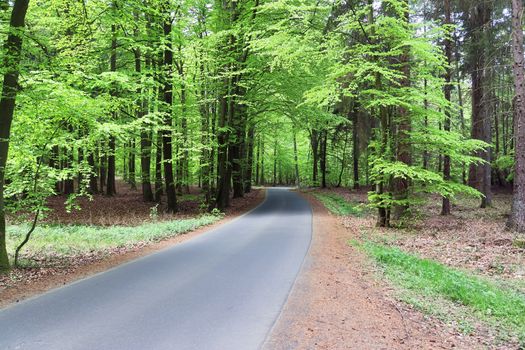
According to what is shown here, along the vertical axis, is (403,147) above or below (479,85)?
below

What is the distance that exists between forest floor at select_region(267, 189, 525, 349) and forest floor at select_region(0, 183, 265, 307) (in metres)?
4.89

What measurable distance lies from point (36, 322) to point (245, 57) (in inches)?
740

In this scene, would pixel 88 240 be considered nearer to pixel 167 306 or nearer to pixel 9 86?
pixel 9 86

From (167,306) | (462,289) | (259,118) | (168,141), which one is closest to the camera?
(167,306)

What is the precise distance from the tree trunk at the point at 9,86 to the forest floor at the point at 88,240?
1.21 m

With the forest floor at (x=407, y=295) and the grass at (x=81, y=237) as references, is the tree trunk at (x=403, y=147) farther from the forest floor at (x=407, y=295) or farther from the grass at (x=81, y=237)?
the grass at (x=81, y=237)

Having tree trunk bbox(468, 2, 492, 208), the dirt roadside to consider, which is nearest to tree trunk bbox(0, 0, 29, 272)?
the dirt roadside

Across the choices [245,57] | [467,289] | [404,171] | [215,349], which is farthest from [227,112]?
[215,349]

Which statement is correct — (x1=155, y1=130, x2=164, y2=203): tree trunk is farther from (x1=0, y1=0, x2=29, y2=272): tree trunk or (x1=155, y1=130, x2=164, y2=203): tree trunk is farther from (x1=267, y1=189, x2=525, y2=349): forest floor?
(x1=267, y1=189, x2=525, y2=349): forest floor

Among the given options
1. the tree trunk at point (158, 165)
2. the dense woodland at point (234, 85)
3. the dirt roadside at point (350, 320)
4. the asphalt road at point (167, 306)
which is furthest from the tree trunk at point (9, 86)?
the tree trunk at point (158, 165)

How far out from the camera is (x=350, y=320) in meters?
5.81

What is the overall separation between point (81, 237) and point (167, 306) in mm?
8893

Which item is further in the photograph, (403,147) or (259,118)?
(259,118)

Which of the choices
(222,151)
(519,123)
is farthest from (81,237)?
(519,123)
